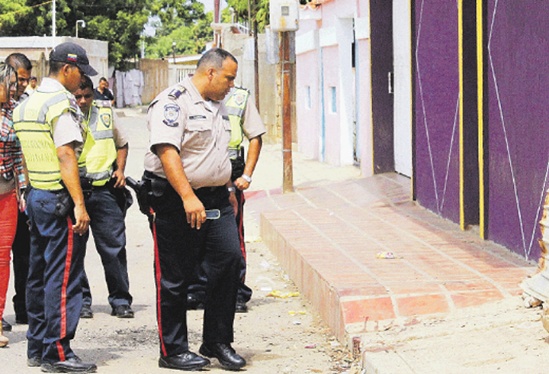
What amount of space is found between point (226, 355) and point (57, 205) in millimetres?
1277

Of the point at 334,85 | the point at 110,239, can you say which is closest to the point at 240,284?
the point at 110,239

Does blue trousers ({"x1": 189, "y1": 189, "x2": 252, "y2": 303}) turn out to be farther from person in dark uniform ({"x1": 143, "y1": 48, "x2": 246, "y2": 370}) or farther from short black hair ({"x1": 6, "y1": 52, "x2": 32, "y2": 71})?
short black hair ({"x1": 6, "y1": 52, "x2": 32, "y2": 71})

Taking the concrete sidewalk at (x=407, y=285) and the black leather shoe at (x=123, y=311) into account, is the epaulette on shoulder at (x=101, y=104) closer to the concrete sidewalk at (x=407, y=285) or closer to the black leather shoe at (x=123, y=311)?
the black leather shoe at (x=123, y=311)

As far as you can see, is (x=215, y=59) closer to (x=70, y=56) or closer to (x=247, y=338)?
(x=70, y=56)

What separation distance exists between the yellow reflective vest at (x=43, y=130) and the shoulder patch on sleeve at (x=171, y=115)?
0.57 metres

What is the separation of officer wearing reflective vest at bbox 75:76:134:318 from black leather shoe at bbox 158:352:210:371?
5.33ft

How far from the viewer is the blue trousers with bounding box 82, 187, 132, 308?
7.93 meters

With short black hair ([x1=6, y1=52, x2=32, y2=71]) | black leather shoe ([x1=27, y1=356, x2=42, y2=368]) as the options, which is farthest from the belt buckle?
short black hair ([x1=6, y1=52, x2=32, y2=71])

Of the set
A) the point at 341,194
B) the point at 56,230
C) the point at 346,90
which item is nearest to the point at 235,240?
the point at 56,230

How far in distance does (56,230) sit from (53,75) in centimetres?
90

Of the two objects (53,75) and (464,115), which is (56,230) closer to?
(53,75)

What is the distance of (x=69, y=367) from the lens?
6.45 metres

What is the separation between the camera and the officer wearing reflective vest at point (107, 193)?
7.93 m

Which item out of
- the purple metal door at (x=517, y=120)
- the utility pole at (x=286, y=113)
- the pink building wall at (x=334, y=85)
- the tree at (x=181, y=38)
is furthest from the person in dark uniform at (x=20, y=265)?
the tree at (x=181, y=38)
